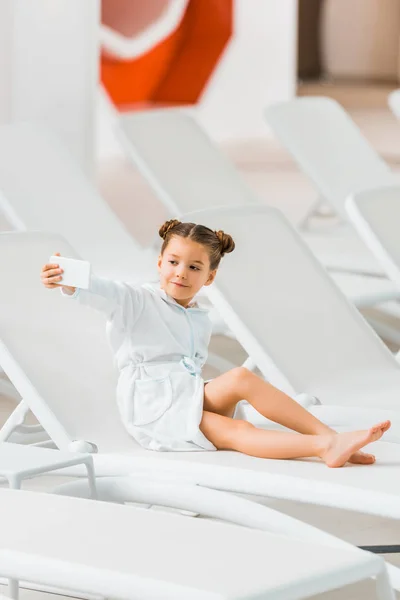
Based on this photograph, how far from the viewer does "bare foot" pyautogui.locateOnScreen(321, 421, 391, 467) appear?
9.29ft

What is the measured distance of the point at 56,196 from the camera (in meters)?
5.23

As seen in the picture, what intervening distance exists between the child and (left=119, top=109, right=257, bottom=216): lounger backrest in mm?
2204

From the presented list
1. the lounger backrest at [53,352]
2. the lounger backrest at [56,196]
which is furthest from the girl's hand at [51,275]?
the lounger backrest at [56,196]

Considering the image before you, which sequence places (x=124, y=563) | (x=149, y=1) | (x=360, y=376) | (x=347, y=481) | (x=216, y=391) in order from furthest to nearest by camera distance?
(x=149, y=1)
(x=360, y=376)
(x=216, y=391)
(x=347, y=481)
(x=124, y=563)

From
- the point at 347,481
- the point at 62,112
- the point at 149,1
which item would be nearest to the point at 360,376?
the point at 347,481

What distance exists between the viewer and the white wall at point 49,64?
602 centimetres

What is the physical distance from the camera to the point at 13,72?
6059 millimetres

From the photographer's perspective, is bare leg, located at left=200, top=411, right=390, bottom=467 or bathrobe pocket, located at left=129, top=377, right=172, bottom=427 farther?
bathrobe pocket, located at left=129, top=377, right=172, bottom=427

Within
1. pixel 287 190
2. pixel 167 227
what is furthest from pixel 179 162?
pixel 287 190

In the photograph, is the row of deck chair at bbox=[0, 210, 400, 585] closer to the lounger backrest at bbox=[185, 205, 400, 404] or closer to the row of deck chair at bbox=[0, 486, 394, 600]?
the lounger backrest at bbox=[185, 205, 400, 404]

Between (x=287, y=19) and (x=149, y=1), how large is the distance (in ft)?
4.59

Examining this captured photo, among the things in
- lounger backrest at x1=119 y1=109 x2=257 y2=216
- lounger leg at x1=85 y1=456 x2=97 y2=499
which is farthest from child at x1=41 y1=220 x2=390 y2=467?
lounger backrest at x1=119 y1=109 x2=257 y2=216

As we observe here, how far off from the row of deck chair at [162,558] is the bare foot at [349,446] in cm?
59

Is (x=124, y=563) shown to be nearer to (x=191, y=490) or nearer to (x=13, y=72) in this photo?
(x=191, y=490)
